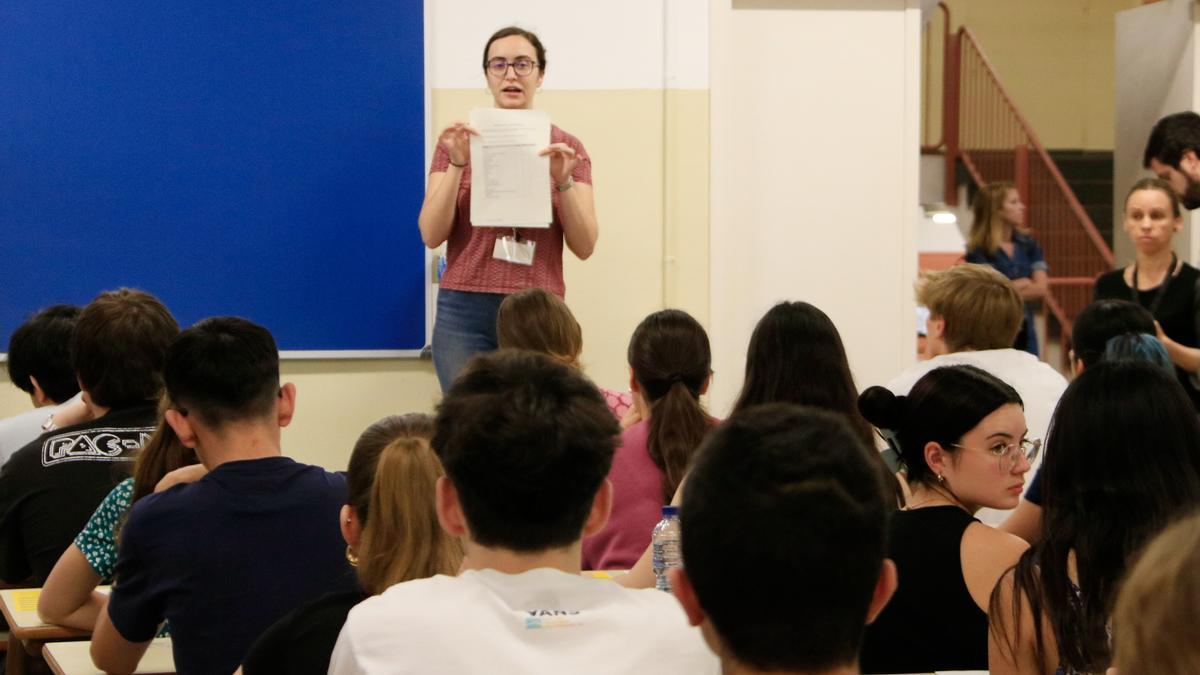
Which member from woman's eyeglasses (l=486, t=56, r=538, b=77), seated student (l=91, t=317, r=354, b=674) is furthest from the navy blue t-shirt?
woman's eyeglasses (l=486, t=56, r=538, b=77)

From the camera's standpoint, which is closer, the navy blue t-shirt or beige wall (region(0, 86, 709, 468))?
the navy blue t-shirt

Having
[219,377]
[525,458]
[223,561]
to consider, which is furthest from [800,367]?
[525,458]

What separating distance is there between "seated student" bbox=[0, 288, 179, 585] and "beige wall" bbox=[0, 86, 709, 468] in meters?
2.44

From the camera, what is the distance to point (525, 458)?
1.72m

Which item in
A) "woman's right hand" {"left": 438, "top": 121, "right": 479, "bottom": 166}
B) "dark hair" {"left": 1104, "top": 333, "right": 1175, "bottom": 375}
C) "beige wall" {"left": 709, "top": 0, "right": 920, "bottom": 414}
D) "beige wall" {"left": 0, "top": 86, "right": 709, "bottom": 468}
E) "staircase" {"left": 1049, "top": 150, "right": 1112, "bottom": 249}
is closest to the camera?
"dark hair" {"left": 1104, "top": 333, "right": 1175, "bottom": 375}

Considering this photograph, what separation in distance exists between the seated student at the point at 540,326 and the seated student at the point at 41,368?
1.18 m

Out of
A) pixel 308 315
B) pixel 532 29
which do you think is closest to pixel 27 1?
pixel 308 315

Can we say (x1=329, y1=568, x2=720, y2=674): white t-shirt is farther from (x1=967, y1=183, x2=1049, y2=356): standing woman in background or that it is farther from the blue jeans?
(x1=967, y1=183, x2=1049, y2=356): standing woman in background

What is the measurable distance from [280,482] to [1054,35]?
1141cm

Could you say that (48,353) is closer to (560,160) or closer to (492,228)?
(492,228)

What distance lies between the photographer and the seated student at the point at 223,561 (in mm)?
2424

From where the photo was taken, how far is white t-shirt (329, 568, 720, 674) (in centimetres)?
161

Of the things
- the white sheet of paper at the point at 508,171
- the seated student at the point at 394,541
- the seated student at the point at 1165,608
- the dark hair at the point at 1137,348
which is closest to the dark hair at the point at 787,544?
the seated student at the point at 1165,608

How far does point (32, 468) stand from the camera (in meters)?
3.35
